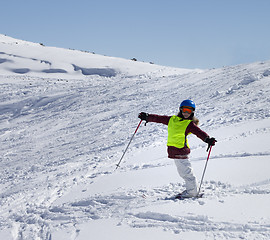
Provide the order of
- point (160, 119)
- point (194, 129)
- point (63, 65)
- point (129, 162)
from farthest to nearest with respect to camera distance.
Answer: point (63, 65)
point (129, 162)
point (160, 119)
point (194, 129)

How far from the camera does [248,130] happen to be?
7.27 meters

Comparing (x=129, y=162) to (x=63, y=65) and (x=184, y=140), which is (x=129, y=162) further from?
(x=63, y=65)

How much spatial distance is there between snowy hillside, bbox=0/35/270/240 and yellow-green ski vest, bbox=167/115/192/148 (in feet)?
2.75

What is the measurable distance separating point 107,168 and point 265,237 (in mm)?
4424

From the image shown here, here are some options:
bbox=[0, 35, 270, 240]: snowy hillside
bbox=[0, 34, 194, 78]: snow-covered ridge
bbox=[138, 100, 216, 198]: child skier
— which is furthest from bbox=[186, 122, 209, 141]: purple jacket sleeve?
bbox=[0, 34, 194, 78]: snow-covered ridge

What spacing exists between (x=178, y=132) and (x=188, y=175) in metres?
0.67

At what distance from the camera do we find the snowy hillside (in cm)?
372

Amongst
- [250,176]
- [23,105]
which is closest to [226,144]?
[250,176]

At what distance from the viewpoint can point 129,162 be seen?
7027 mm

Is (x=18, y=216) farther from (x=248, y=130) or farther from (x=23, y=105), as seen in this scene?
(x=23, y=105)

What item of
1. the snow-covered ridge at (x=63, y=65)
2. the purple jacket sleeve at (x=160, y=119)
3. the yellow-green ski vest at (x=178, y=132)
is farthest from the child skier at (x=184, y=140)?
the snow-covered ridge at (x=63, y=65)

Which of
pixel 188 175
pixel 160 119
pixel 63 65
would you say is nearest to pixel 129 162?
pixel 160 119

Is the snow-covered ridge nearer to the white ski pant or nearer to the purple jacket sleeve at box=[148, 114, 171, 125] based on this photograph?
the purple jacket sleeve at box=[148, 114, 171, 125]

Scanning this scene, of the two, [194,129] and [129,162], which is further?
[129,162]
